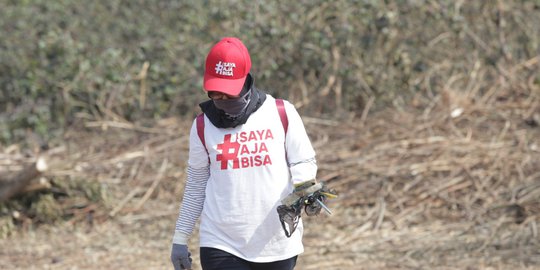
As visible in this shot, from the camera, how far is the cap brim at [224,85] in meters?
3.83

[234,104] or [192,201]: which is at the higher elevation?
[234,104]

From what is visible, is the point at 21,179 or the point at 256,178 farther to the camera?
the point at 21,179

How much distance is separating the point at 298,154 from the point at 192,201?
0.56 m

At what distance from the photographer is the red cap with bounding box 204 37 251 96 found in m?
3.84

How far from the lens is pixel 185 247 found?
163 inches

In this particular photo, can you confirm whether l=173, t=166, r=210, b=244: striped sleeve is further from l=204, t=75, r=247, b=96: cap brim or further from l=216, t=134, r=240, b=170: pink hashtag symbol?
l=204, t=75, r=247, b=96: cap brim

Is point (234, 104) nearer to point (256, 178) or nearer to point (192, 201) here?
point (256, 178)

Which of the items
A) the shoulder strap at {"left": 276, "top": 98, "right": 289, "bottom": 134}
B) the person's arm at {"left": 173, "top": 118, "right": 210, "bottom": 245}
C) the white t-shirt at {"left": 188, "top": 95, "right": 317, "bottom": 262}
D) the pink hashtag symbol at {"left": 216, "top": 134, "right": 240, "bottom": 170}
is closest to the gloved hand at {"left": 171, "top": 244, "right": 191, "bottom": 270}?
the person's arm at {"left": 173, "top": 118, "right": 210, "bottom": 245}

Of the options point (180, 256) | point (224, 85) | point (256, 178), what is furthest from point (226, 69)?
point (180, 256)

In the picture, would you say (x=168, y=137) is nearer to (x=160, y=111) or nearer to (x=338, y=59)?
(x=160, y=111)

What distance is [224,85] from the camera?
151 inches

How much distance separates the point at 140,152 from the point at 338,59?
105 inches

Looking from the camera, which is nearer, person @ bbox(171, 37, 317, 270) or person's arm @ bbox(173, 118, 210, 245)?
person @ bbox(171, 37, 317, 270)

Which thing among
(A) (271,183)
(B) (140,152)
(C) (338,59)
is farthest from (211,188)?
(C) (338,59)
